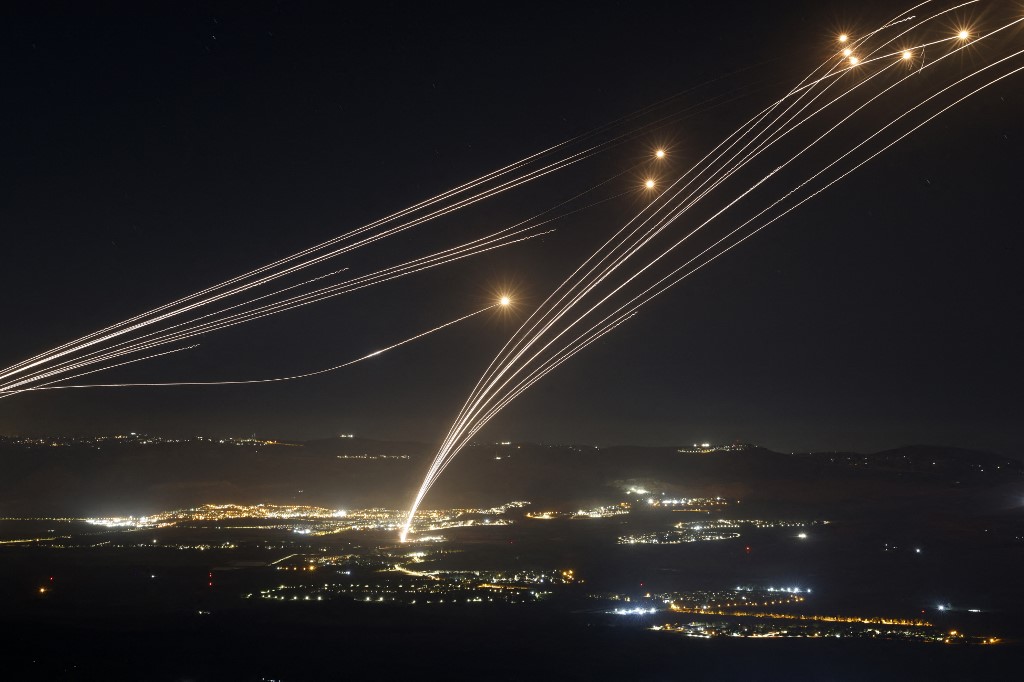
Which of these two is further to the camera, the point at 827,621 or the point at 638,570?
the point at 638,570

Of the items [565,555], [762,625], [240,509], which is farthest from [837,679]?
[240,509]

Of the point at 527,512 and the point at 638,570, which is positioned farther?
the point at 527,512

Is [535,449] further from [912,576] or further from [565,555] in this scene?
[912,576]

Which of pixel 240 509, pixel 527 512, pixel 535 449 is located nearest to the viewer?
pixel 527 512

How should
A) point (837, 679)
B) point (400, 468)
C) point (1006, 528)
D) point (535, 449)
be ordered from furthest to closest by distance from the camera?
point (535, 449) < point (400, 468) < point (1006, 528) < point (837, 679)

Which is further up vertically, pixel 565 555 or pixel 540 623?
pixel 565 555

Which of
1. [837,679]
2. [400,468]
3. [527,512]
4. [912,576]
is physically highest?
[400,468]

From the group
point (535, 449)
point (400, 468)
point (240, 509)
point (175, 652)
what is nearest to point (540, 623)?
point (175, 652)

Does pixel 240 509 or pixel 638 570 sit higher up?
pixel 240 509

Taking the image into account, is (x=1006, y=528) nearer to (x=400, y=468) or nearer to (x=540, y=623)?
(x=540, y=623)
